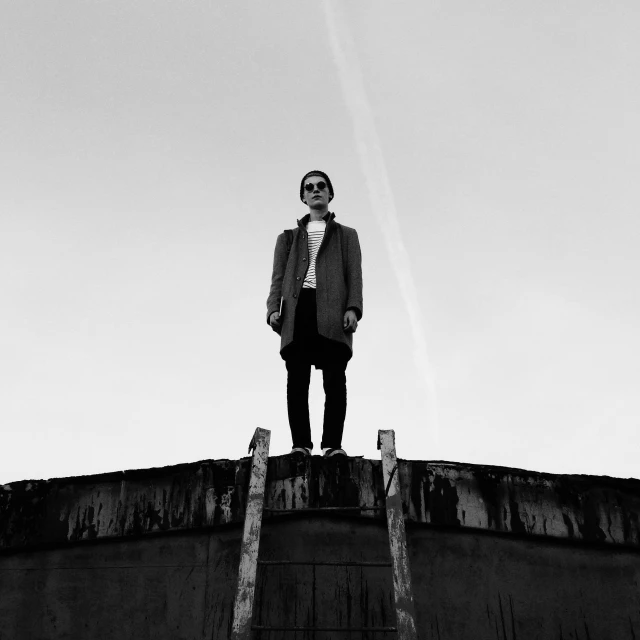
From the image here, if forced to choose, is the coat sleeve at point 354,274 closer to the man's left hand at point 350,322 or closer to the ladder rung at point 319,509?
the man's left hand at point 350,322

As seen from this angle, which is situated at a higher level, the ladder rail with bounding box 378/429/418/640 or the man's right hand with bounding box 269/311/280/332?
the man's right hand with bounding box 269/311/280/332

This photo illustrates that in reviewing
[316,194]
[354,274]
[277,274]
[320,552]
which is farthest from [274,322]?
[320,552]

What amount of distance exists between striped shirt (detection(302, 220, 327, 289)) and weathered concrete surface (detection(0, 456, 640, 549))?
1.74 metres

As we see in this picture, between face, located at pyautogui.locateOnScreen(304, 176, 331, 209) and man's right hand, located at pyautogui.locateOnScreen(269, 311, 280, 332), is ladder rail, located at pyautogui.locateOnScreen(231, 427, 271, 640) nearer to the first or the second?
man's right hand, located at pyautogui.locateOnScreen(269, 311, 280, 332)

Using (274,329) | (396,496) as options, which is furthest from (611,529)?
(274,329)

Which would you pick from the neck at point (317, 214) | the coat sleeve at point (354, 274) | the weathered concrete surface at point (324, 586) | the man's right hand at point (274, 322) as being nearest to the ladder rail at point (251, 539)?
the weathered concrete surface at point (324, 586)

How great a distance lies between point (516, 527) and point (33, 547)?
6.97 feet

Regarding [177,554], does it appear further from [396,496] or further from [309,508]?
[396,496]

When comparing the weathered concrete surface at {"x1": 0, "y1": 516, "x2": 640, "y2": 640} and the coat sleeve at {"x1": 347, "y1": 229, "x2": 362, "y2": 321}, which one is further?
the coat sleeve at {"x1": 347, "y1": 229, "x2": 362, "y2": 321}

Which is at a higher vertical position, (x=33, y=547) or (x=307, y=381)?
(x=307, y=381)

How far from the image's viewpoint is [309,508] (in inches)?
137

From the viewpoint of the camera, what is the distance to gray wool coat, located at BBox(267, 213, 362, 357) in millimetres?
4938

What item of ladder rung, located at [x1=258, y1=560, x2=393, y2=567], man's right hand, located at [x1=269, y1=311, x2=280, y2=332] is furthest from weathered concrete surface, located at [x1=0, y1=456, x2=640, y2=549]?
man's right hand, located at [x1=269, y1=311, x2=280, y2=332]

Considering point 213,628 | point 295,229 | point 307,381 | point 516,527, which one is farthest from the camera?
point 295,229
